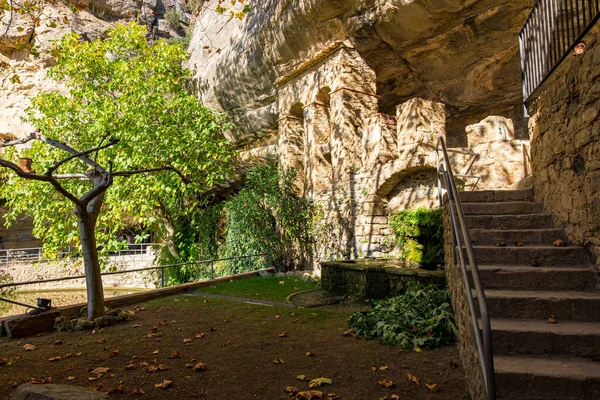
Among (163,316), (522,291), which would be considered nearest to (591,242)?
(522,291)

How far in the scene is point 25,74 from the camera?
1600 centimetres

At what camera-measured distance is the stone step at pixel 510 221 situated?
4.21m

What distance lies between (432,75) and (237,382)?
9982mm

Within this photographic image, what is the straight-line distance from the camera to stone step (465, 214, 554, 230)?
4.21 metres

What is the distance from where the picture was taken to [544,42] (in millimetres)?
4234

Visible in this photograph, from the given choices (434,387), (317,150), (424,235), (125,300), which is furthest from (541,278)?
(317,150)

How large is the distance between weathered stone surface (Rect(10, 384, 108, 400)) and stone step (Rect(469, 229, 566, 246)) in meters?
3.70

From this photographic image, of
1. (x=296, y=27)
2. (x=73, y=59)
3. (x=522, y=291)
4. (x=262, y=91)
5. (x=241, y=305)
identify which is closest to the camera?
(x=522, y=291)

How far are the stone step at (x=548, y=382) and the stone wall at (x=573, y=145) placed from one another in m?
1.33

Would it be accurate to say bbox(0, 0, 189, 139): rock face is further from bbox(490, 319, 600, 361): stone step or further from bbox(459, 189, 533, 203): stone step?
bbox(490, 319, 600, 361): stone step

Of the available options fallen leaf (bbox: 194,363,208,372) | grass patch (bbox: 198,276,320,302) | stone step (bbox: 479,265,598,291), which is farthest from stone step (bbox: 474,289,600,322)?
grass patch (bbox: 198,276,320,302)

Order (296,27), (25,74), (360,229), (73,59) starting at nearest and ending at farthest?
1. (360,229)
2. (296,27)
3. (73,59)
4. (25,74)

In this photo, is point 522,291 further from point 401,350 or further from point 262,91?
point 262,91

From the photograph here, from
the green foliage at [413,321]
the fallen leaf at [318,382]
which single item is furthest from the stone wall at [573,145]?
the fallen leaf at [318,382]
